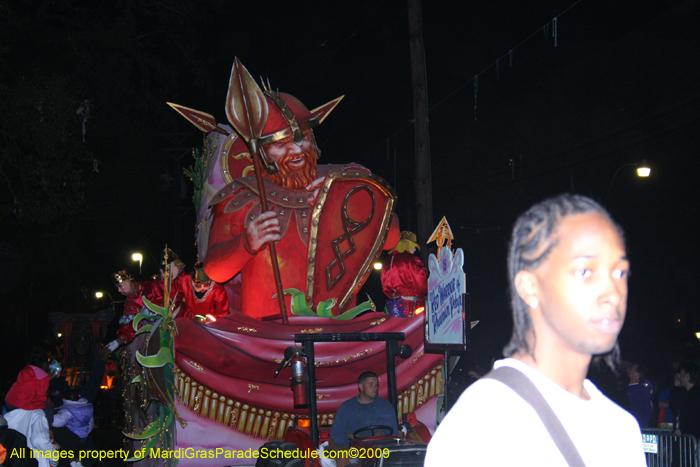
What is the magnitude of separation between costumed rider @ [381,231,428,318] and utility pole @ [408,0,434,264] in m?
2.64

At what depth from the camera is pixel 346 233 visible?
7957 mm

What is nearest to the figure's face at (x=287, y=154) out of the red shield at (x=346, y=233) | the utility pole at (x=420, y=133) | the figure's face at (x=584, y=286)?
the red shield at (x=346, y=233)

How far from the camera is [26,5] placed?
40.3 feet

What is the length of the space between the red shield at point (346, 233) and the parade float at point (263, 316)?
1cm

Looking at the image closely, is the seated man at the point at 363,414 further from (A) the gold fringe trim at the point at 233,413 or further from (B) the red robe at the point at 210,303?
(B) the red robe at the point at 210,303

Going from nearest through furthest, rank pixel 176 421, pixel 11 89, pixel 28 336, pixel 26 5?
1. pixel 176 421
2. pixel 11 89
3. pixel 26 5
4. pixel 28 336

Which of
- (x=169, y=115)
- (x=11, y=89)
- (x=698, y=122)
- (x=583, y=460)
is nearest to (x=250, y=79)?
(x=11, y=89)

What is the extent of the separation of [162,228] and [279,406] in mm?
16461

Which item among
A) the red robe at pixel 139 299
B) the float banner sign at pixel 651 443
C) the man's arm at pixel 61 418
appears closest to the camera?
the float banner sign at pixel 651 443

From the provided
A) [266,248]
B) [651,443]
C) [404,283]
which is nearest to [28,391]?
[266,248]

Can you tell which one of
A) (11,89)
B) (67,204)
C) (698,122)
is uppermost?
(698,122)

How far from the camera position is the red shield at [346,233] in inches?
309

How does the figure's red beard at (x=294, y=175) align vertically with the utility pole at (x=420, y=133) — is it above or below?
below

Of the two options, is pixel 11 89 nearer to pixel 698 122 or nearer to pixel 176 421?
pixel 176 421
